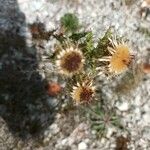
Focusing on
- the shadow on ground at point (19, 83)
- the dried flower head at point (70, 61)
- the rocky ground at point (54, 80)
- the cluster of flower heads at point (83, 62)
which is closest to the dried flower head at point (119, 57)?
the cluster of flower heads at point (83, 62)

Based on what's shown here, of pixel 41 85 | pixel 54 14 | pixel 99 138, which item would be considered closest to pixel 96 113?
pixel 99 138

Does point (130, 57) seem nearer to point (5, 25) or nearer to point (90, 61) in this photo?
point (90, 61)

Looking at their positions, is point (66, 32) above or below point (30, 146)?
above

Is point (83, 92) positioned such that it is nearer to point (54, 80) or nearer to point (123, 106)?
point (54, 80)

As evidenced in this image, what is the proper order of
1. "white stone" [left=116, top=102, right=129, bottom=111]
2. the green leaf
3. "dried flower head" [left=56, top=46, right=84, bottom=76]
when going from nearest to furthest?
"dried flower head" [left=56, top=46, right=84, bottom=76] < "white stone" [left=116, top=102, right=129, bottom=111] < the green leaf

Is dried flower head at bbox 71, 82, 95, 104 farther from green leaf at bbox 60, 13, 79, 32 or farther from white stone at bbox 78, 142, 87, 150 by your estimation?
green leaf at bbox 60, 13, 79, 32

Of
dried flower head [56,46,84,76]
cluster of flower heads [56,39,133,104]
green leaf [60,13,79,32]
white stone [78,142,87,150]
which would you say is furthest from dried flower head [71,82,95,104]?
green leaf [60,13,79,32]
